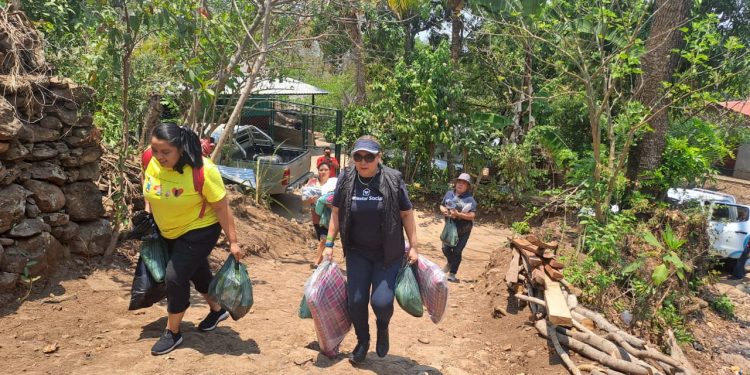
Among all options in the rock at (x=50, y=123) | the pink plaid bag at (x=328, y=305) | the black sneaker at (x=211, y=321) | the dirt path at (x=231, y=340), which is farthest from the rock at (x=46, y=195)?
the pink plaid bag at (x=328, y=305)

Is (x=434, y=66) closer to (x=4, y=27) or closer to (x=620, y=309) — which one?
(x=620, y=309)

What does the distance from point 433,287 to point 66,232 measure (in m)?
3.45

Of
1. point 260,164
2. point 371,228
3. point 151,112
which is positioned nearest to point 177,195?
point 371,228

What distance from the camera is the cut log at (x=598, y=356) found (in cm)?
466

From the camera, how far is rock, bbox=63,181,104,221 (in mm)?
5258

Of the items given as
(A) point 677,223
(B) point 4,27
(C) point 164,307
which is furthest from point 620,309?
(B) point 4,27

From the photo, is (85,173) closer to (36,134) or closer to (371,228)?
(36,134)

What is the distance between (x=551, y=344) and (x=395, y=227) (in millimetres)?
2147

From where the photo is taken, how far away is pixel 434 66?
1268 centimetres

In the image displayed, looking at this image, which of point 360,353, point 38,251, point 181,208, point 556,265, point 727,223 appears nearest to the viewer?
point 181,208

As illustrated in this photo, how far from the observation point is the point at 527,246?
646 cm

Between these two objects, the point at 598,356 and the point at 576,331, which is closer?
the point at 598,356

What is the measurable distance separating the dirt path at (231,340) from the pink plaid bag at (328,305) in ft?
0.67

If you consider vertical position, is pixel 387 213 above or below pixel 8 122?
below
